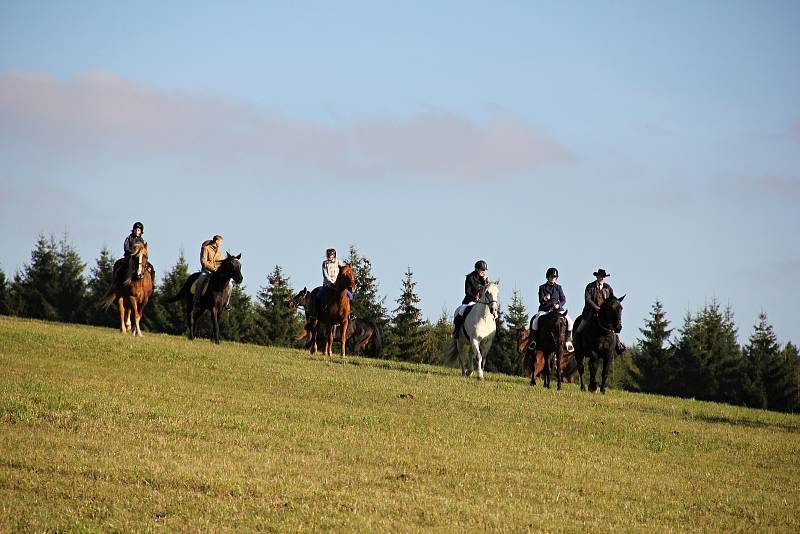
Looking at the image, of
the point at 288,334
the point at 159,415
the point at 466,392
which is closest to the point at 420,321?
the point at 288,334

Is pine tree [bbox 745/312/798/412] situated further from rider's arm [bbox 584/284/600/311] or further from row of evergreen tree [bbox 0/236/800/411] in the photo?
rider's arm [bbox 584/284/600/311]

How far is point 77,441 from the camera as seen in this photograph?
1599cm

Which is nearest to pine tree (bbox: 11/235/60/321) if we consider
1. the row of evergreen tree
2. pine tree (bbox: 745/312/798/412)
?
the row of evergreen tree

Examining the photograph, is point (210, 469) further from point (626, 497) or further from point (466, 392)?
point (466, 392)

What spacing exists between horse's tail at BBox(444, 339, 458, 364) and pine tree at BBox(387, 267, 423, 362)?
139 feet

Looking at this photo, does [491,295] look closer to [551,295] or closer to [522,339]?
[551,295]

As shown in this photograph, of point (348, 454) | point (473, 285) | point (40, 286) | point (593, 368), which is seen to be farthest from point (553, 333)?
point (40, 286)

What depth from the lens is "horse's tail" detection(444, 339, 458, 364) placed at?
100.0 feet

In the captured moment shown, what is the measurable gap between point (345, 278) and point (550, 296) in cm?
645

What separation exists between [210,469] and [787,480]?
30.4 feet

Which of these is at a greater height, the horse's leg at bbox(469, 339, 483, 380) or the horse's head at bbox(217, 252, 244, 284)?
the horse's head at bbox(217, 252, 244, 284)

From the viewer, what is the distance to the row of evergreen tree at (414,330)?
6631cm

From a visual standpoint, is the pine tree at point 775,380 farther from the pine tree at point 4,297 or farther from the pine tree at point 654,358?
the pine tree at point 4,297

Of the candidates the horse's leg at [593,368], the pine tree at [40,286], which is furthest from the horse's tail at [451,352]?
the pine tree at [40,286]
